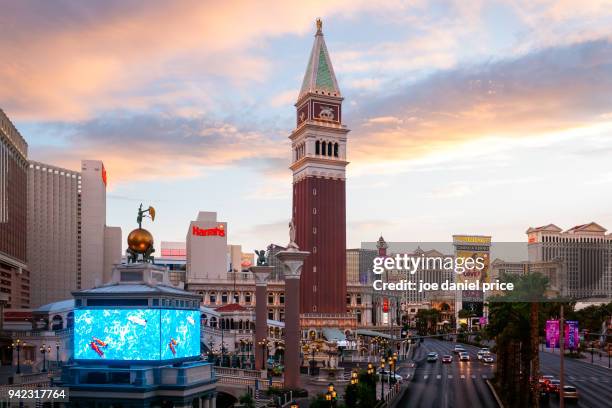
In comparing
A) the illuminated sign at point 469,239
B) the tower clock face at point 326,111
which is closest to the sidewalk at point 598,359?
the tower clock face at point 326,111

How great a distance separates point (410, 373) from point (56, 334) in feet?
141

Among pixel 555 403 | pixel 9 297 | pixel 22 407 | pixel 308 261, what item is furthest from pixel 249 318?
pixel 22 407

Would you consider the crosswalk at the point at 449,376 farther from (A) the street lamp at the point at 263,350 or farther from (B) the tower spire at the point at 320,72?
(B) the tower spire at the point at 320,72

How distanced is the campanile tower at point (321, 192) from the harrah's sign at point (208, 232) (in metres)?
33.2

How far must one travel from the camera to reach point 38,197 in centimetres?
19712

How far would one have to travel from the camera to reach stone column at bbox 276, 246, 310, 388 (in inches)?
2699

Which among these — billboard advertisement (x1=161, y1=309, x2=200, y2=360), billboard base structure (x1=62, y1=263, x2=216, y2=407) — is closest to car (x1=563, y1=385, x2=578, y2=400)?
billboard advertisement (x1=161, y1=309, x2=200, y2=360)

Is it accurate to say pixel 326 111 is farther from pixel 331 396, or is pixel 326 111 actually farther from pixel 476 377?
pixel 331 396

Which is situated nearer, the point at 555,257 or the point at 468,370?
the point at 555,257

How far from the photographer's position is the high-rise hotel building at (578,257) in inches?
2202

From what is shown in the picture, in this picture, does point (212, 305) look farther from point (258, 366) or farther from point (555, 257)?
point (555, 257)

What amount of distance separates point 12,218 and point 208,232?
41.9m

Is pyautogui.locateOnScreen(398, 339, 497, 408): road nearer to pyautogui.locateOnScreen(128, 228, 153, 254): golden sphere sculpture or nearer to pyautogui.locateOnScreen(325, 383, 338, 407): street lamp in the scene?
pyautogui.locateOnScreen(325, 383, 338, 407): street lamp

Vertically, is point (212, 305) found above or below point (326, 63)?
below
